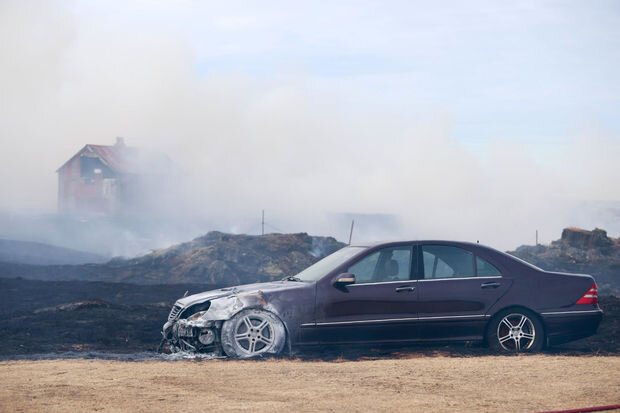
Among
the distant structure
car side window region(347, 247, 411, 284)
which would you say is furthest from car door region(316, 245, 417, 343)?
the distant structure

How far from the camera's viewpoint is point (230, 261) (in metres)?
33.8

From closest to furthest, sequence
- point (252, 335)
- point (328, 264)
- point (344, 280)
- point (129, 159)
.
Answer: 1. point (252, 335)
2. point (344, 280)
3. point (328, 264)
4. point (129, 159)

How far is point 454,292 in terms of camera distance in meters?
9.71

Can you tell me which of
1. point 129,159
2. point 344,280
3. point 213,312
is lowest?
point 213,312

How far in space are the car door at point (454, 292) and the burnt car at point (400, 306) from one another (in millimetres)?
13

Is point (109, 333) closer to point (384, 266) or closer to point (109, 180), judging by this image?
point (384, 266)

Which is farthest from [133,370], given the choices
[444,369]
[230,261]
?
[230,261]

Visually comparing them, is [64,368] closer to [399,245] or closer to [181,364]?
[181,364]

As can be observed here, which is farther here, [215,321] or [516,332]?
[516,332]

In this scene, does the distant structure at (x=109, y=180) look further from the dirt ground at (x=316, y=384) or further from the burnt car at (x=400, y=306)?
the dirt ground at (x=316, y=384)

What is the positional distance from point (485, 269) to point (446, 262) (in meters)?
0.52

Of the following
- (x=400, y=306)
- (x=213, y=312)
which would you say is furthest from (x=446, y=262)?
(x=213, y=312)

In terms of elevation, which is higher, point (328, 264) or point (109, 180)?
point (109, 180)

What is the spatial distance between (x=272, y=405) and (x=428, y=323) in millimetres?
3599
